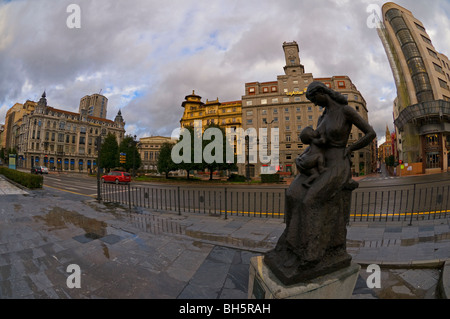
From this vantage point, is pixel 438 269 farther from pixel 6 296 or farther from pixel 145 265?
pixel 6 296

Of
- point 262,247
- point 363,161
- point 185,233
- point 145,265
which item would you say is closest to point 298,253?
point 262,247

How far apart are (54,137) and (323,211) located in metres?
88.7

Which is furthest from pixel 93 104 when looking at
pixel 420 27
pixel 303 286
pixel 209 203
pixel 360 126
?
pixel 420 27

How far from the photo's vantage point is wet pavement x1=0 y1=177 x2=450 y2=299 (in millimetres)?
2562

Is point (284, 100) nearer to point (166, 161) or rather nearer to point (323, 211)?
point (166, 161)

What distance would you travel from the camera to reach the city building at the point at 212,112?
56.4 metres

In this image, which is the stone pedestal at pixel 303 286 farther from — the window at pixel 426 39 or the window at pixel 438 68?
the window at pixel 426 39

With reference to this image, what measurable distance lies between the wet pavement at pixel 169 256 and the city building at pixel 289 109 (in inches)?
1663

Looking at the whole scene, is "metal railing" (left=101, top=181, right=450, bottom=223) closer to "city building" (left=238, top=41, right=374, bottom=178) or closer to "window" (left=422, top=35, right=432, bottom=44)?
"city building" (left=238, top=41, right=374, bottom=178)

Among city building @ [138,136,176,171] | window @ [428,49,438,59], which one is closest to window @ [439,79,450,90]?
window @ [428,49,438,59]

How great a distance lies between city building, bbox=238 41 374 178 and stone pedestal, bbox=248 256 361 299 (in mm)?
44831

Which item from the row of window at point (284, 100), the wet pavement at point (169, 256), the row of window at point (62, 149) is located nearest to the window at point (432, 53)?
the row of window at point (284, 100)

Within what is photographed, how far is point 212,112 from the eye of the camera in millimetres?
58906

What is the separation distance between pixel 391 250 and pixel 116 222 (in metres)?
6.96
